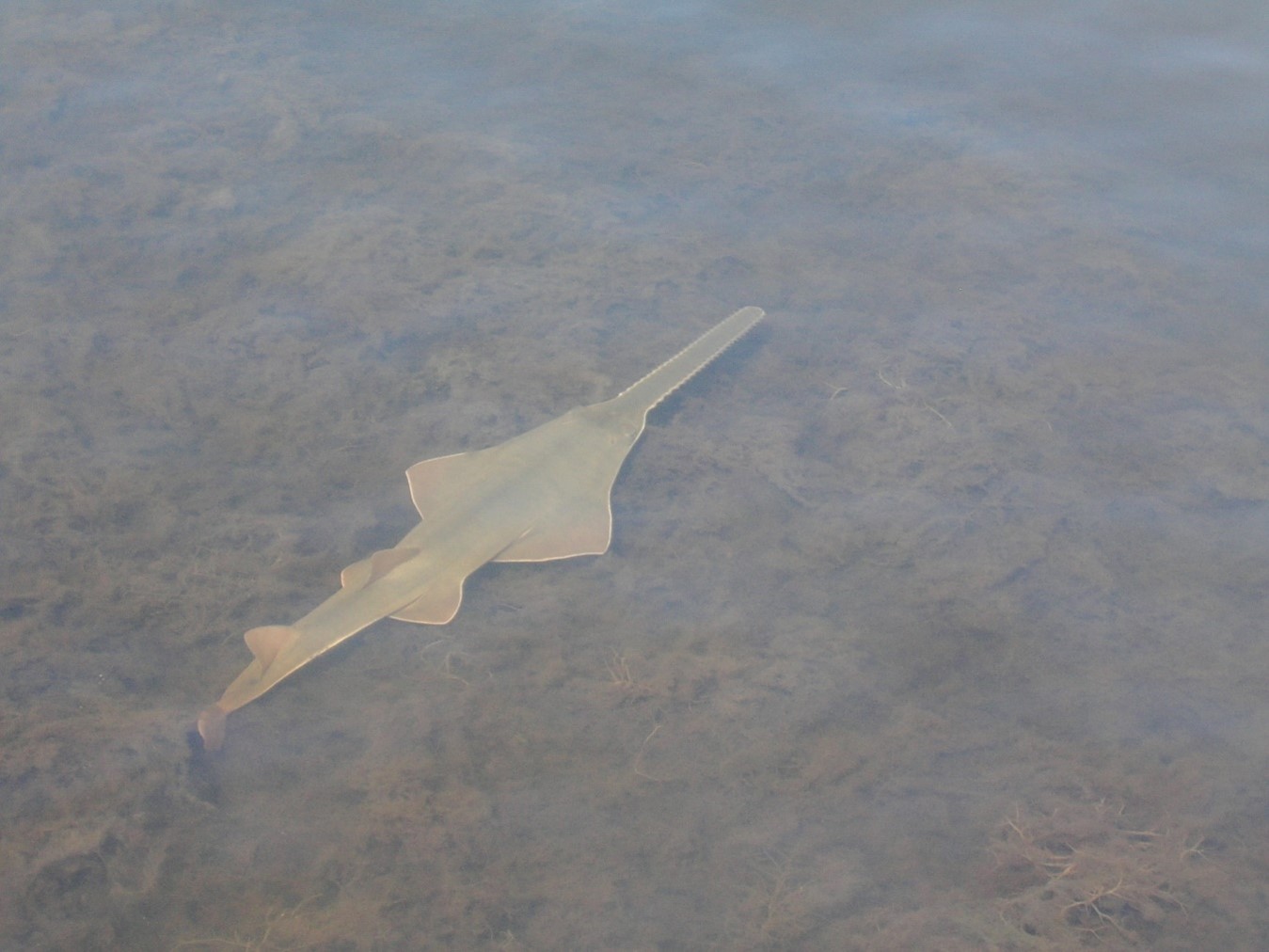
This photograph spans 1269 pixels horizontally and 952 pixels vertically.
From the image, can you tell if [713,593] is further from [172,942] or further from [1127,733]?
[172,942]

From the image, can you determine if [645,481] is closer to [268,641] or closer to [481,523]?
[481,523]

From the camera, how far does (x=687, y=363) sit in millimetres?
5781

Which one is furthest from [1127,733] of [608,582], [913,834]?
[608,582]

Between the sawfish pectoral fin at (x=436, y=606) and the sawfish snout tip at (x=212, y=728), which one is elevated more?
the sawfish pectoral fin at (x=436, y=606)

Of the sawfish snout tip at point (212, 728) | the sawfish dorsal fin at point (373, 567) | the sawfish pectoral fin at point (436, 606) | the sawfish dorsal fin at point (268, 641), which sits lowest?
the sawfish snout tip at point (212, 728)

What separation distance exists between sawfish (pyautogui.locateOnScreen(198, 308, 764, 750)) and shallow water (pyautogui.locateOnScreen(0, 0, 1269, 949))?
0.14 meters

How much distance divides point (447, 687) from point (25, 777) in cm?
153

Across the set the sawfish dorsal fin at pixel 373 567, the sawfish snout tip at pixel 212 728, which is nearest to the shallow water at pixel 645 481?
the sawfish snout tip at pixel 212 728

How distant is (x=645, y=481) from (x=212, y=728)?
7.90 ft

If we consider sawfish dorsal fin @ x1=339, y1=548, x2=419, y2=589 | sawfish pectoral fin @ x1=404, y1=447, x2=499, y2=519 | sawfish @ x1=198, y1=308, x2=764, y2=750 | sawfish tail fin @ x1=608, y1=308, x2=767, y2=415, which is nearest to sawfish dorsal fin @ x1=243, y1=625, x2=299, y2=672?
sawfish @ x1=198, y1=308, x2=764, y2=750

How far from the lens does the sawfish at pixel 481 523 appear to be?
13.1 ft

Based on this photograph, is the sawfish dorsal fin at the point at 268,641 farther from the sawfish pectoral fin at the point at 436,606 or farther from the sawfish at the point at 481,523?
the sawfish pectoral fin at the point at 436,606

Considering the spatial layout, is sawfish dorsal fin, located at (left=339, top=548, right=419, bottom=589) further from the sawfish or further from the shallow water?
the shallow water

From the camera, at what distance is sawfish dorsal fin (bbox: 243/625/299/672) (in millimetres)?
3936
